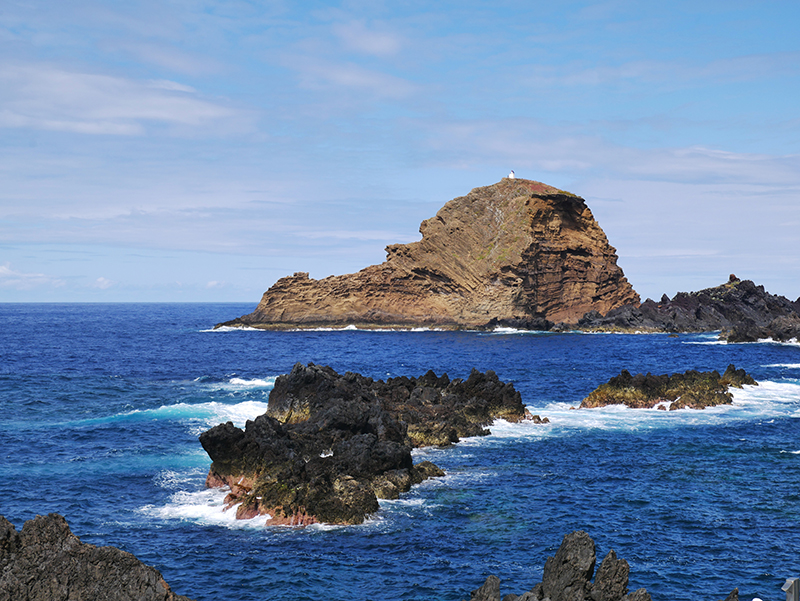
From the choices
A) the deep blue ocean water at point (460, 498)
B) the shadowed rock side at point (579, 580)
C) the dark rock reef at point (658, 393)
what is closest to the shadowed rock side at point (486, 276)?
the deep blue ocean water at point (460, 498)

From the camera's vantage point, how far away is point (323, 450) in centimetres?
2775

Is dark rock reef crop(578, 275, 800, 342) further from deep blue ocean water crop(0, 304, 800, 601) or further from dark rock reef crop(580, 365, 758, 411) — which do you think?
dark rock reef crop(580, 365, 758, 411)

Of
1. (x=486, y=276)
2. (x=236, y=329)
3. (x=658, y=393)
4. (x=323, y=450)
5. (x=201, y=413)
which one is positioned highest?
(x=486, y=276)

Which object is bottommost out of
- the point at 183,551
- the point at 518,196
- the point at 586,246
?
the point at 183,551

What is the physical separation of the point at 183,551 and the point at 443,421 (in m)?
18.1

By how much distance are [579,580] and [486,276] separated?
107249mm

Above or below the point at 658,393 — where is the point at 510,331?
above

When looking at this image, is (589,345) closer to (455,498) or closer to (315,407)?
(315,407)

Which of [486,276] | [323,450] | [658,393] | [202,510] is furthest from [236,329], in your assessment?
[202,510]

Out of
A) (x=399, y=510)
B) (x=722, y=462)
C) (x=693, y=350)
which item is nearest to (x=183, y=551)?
(x=399, y=510)

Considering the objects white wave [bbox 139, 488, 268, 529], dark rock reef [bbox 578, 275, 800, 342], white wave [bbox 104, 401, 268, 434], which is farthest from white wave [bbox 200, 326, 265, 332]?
white wave [bbox 139, 488, 268, 529]

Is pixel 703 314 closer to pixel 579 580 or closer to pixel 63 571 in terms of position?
pixel 579 580

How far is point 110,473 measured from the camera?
2870 cm

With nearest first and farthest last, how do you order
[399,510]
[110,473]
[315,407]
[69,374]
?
[399,510]
[110,473]
[315,407]
[69,374]
